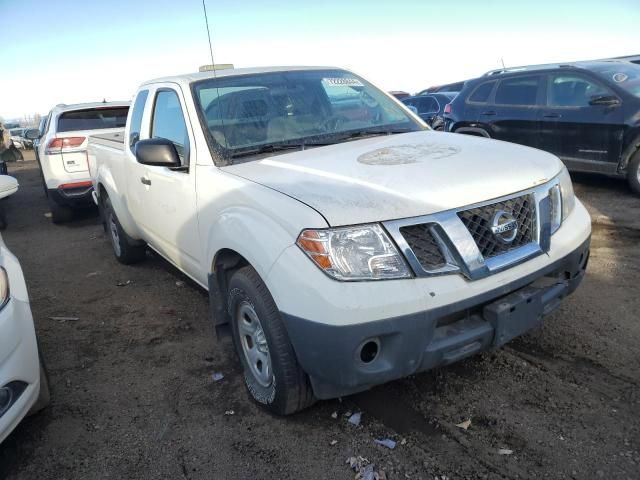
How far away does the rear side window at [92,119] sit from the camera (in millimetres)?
7797

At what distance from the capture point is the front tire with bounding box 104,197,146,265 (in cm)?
517

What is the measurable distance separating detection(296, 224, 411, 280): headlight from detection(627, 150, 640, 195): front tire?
5.65 meters

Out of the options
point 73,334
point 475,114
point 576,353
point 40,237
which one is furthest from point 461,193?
point 40,237

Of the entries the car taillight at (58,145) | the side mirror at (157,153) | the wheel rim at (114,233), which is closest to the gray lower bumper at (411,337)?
the side mirror at (157,153)

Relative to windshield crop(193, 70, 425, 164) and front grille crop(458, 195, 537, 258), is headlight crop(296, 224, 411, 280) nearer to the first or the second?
front grille crop(458, 195, 537, 258)

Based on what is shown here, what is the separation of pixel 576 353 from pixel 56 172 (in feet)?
24.2

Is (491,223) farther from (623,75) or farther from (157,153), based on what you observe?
(623,75)

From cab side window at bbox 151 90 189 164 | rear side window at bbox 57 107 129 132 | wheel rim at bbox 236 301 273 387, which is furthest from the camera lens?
rear side window at bbox 57 107 129 132

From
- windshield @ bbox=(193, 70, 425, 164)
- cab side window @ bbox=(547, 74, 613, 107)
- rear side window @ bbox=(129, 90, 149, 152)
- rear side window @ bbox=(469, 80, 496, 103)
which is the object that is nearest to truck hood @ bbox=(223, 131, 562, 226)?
windshield @ bbox=(193, 70, 425, 164)

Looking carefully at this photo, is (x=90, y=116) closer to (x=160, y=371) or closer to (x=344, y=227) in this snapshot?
(x=160, y=371)

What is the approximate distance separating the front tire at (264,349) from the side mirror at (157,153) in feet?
3.19

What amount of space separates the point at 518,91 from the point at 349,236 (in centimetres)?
666

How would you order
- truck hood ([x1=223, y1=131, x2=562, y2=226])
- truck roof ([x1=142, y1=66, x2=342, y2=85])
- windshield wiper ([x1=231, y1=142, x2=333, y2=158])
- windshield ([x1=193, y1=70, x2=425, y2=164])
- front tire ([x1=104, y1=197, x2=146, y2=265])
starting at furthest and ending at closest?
1. front tire ([x1=104, y1=197, x2=146, y2=265])
2. truck roof ([x1=142, y1=66, x2=342, y2=85])
3. windshield ([x1=193, y1=70, x2=425, y2=164])
4. windshield wiper ([x1=231, y1=142, x2=333, y2=158])
5. truck hood ([x1=223, y1=131, x2=562, y2=226])

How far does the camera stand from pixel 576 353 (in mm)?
3010
